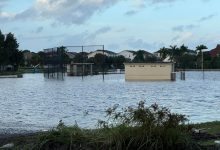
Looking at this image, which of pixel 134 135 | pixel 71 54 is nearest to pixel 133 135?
pixel 134 135

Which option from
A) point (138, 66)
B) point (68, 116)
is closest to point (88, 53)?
point (138, 66)

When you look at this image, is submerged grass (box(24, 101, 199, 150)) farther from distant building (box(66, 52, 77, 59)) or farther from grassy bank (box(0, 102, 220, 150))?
distant building (box(66, 52, 77, 59))

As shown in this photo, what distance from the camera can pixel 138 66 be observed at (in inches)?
3656

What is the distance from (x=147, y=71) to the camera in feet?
301

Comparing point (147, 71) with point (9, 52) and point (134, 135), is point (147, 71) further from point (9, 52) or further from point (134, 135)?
point (134, 135)

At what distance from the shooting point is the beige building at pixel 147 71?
8969 cm

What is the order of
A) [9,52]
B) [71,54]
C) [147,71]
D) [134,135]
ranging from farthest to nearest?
[9,52], [71,54], [147,71], [134,135]

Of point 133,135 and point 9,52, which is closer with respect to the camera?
point 133,135

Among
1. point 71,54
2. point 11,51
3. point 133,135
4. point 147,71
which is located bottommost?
point 147,71

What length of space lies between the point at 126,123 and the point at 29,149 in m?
1.89

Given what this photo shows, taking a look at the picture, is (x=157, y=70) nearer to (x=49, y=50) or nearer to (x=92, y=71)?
(x=92, y=71)

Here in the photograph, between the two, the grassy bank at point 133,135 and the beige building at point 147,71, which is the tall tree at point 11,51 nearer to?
the beige building at point 147,71

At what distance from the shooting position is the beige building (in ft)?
294

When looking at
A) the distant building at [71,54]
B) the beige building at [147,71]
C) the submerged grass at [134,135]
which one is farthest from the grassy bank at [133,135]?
the distant building at [71,54]
